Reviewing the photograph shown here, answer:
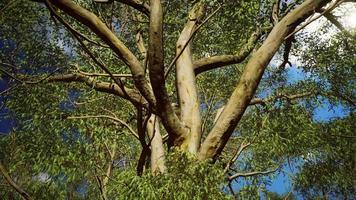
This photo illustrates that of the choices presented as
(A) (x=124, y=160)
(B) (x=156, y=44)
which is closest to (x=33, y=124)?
(B) (x=156, y=44)

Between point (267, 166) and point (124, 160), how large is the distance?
329 inches

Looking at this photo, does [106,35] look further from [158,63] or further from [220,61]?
[220,61]

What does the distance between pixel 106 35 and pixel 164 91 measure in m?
1.12

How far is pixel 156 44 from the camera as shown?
194 inches

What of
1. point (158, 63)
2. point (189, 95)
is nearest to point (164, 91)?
point (158, 63)

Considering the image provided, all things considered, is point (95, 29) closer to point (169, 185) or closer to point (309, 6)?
point (169, 185)

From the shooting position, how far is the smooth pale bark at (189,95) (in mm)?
6820

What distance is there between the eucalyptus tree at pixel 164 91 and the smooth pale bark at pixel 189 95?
26 millimetres

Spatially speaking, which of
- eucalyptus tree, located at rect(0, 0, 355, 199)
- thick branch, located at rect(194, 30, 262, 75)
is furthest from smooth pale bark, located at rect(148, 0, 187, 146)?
thick branch, located at rect(194, 30, 262, 75)

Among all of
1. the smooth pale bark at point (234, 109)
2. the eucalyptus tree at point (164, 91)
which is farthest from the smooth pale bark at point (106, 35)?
the smooth pale bark at point (234, 109)

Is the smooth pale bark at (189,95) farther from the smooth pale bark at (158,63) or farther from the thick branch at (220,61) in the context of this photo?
the smooth pale bark at (158,63)

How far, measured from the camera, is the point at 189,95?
7.66m

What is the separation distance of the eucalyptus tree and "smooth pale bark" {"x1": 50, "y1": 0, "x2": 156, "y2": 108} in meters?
0.02

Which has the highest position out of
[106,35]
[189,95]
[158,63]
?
[189,95]
